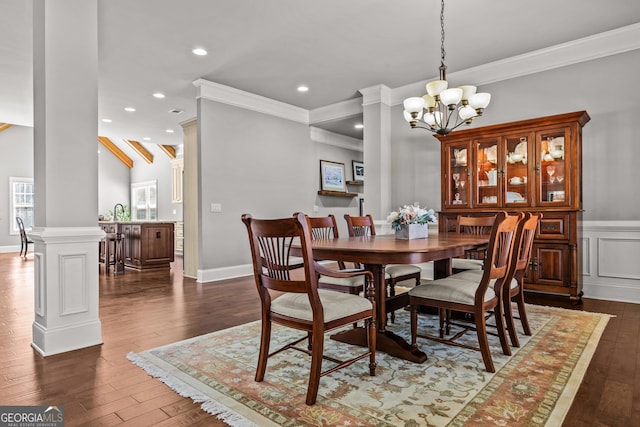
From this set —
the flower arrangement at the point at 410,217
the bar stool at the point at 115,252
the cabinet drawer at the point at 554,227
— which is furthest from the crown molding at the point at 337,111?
the bar stool at the point at 115,252

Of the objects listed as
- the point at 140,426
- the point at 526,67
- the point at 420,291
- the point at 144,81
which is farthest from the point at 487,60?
the point at 140,426

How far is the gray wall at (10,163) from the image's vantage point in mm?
9820

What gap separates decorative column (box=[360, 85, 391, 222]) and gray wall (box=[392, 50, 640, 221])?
1534mm

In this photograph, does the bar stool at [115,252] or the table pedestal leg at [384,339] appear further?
the bar stool at [115,252]

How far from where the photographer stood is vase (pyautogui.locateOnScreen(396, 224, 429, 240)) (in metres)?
2.86

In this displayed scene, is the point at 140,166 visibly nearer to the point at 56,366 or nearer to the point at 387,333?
the point at 56,366

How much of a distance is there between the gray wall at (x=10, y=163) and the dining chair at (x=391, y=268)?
10568mm

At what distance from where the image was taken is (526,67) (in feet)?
14.5

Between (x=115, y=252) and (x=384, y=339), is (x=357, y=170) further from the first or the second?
(x=384, y=339)

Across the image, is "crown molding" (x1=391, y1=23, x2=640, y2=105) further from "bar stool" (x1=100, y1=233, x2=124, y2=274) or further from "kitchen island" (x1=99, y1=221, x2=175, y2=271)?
"bar stool" (x1=100, y1=233, x2=124, y2=274)

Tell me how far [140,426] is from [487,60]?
16.0 ft

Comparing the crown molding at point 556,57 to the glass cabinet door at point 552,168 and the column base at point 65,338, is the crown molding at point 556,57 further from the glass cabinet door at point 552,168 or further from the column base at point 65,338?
the column base at point 65,338

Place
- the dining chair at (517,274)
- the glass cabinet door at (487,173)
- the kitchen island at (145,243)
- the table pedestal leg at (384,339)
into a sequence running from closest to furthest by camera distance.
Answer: the table pedestal leg at (384,339) < the dining chair at (517,274) < the glass cabinet door at (487,173) < the kitchen island at (145,243)

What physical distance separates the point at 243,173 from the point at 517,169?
3.69 m
